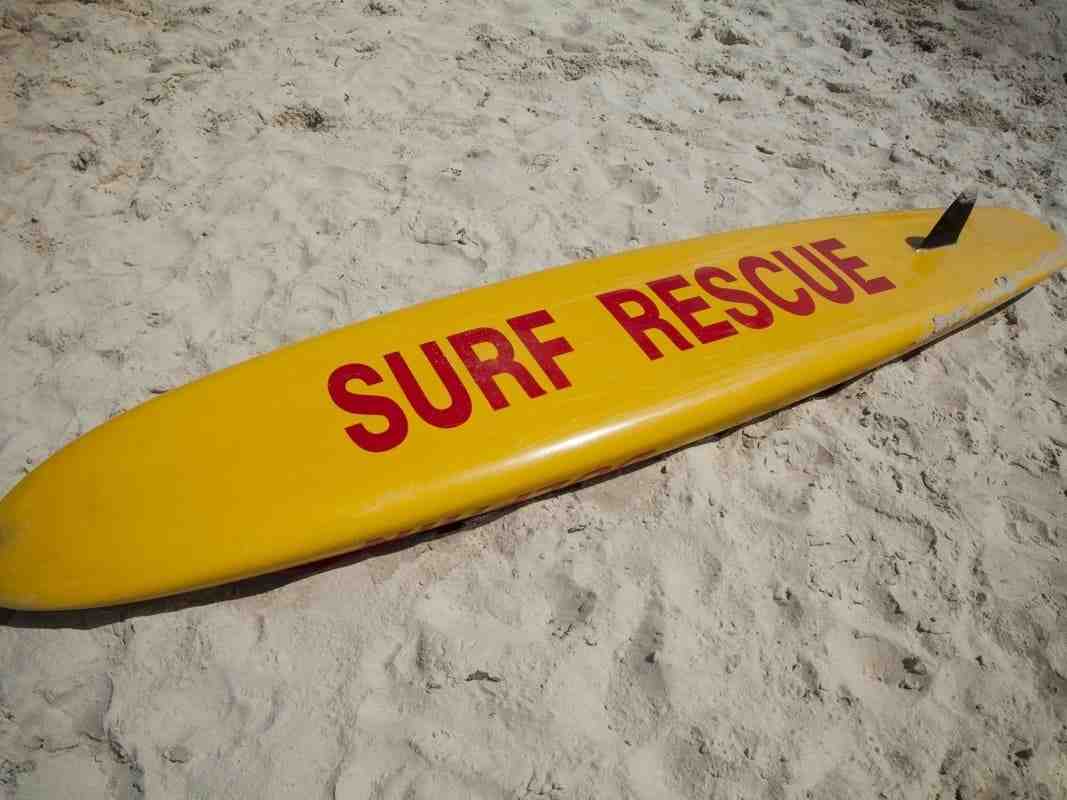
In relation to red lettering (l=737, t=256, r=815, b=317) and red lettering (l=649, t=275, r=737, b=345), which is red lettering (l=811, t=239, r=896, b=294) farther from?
red lettering (l=649, t=275, r=737, b=345)

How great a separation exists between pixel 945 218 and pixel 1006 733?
5.98 ft

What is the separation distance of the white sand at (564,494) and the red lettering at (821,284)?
312 mm

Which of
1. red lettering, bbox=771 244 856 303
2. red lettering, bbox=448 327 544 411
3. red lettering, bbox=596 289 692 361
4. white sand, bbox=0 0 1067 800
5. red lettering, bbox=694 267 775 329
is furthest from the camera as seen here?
red lettering, bbox=771 244 856 303

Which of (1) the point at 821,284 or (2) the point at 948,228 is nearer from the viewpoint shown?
(1) the point at 821,284

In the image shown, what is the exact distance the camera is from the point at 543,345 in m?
2.19

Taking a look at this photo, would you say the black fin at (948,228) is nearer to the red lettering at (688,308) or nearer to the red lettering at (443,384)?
the red lettering at (688,308)

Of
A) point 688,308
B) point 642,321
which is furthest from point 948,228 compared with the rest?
point 642,321

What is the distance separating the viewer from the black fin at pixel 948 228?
2.71 meters

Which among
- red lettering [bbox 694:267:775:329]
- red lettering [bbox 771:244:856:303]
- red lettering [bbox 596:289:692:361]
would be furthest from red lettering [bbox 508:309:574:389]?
red lettering [bbox 771:244:856:303]

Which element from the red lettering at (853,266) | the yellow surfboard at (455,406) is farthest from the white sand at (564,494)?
the red lettering at (853,266)

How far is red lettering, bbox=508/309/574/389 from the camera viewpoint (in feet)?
6.93

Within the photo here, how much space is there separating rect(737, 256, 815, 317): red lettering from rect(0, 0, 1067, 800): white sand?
13.1 inches

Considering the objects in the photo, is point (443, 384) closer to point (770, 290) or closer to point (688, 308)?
point (688, 308)

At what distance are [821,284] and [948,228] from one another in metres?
0.67
